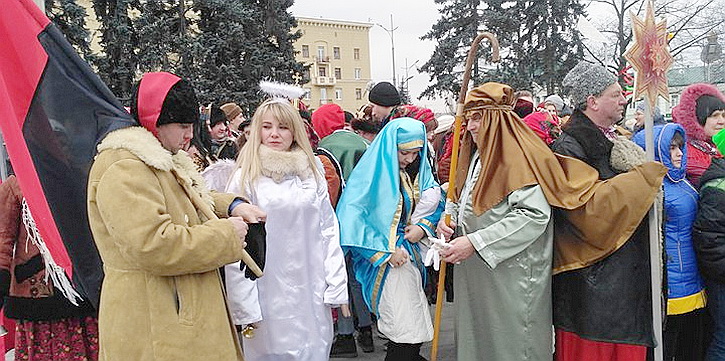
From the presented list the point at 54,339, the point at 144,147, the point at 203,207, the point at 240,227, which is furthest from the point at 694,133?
the point at 54,339

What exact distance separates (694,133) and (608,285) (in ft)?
5.01

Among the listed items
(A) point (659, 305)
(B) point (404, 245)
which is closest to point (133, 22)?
(B) point (404, 245)

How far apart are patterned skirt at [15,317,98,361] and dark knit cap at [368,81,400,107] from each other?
3415 mm

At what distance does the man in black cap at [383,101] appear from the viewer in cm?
578

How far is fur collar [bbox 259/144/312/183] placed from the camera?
3.41 m

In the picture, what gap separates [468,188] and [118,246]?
206 cm

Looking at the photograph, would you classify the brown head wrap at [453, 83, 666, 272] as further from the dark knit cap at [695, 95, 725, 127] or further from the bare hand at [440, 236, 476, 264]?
the dark knit cap at [695, 95, 725, 127]

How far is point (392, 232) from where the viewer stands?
12.6 feet

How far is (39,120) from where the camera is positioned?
8.32ft

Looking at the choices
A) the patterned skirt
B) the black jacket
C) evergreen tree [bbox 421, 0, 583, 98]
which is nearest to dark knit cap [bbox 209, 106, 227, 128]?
the patterned skirt

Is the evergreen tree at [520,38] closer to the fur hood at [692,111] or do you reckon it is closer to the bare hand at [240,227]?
the fur hood at [692,111]

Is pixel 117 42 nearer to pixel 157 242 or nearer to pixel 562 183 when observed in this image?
pixel 562 183

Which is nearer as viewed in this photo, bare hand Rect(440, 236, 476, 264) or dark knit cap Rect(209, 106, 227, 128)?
bare hand Rect(440, 236, 476, 264)

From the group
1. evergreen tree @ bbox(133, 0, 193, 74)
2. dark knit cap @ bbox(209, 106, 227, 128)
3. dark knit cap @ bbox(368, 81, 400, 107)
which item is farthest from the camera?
evergreen tree @ bbox(133, 0, 193, 74)
